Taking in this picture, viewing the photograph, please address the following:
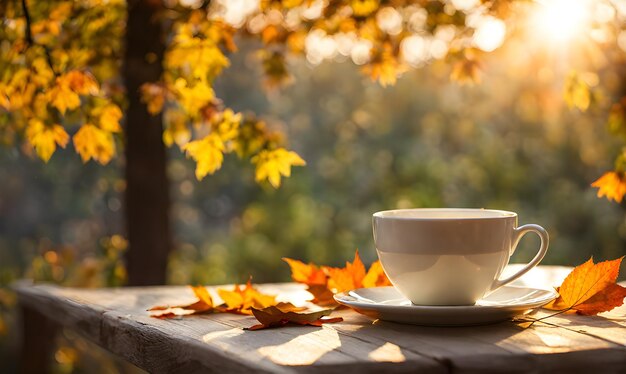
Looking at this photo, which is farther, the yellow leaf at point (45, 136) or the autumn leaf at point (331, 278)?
the yellow leaf at point (45, 136)

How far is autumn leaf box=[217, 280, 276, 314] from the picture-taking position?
1.27m

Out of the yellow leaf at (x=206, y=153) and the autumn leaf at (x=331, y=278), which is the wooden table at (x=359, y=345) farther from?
the yellow leaf at (x=206, y=153)

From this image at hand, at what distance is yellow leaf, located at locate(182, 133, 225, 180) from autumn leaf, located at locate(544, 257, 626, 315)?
2.51 ft

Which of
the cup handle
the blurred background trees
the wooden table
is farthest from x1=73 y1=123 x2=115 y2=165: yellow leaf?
the cup handle

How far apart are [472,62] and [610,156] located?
4918mm

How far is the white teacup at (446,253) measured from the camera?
1.07 m

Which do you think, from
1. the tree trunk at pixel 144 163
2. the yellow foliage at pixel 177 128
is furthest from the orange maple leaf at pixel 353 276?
the tree trunk at pixel 144 163

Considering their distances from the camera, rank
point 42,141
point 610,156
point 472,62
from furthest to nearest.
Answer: point 610,156 < point 472,62 < point 42,141

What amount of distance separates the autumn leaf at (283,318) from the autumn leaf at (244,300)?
0.44 ft

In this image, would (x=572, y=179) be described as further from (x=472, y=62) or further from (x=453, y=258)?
(x=453, y=258)

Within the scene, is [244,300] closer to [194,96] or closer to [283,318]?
[283,318]

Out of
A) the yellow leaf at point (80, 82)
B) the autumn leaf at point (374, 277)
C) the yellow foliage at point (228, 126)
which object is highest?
the yellow leaf at point (80, 82)

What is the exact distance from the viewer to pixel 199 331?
108 cm

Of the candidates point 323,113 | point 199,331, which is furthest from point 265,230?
point 199,331
